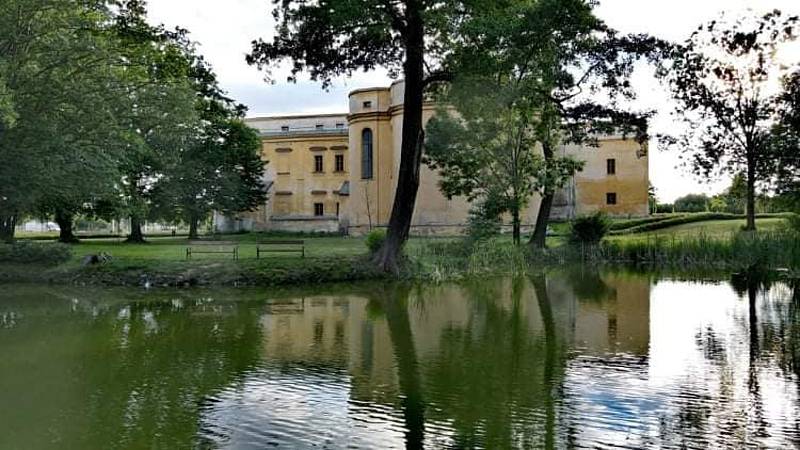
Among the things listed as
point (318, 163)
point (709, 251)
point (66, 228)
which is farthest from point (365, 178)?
point (709, 251)

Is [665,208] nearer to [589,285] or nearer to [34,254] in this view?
[589,285]

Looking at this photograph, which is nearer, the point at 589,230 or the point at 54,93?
the point at 54,93

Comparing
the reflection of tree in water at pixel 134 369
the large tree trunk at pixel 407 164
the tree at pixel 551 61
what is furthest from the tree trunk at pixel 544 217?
the reflection of tree in water at pixel 134 369

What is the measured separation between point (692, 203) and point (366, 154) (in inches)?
1087

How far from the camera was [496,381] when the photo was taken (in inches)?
290

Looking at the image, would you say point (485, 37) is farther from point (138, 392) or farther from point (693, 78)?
point (693, 78)

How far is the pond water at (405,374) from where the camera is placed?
564 centimetres

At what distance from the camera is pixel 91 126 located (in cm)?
1947

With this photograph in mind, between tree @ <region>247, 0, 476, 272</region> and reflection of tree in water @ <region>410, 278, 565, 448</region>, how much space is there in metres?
8.18

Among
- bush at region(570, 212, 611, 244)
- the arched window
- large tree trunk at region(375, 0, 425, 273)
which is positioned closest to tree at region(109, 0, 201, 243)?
large tree trunk at region(375, 0, 425, 273)

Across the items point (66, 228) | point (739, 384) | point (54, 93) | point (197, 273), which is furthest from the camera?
point (66, 228)

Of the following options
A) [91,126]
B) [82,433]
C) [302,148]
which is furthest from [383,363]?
[302,148]

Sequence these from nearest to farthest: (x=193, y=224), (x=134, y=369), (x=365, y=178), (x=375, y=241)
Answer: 1. (x=134, y=369)
2. (x=375, y=241)
3. (x=193, y=224)
4. (x=365, y=178)

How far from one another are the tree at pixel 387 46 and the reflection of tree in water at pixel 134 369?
7448 mm
